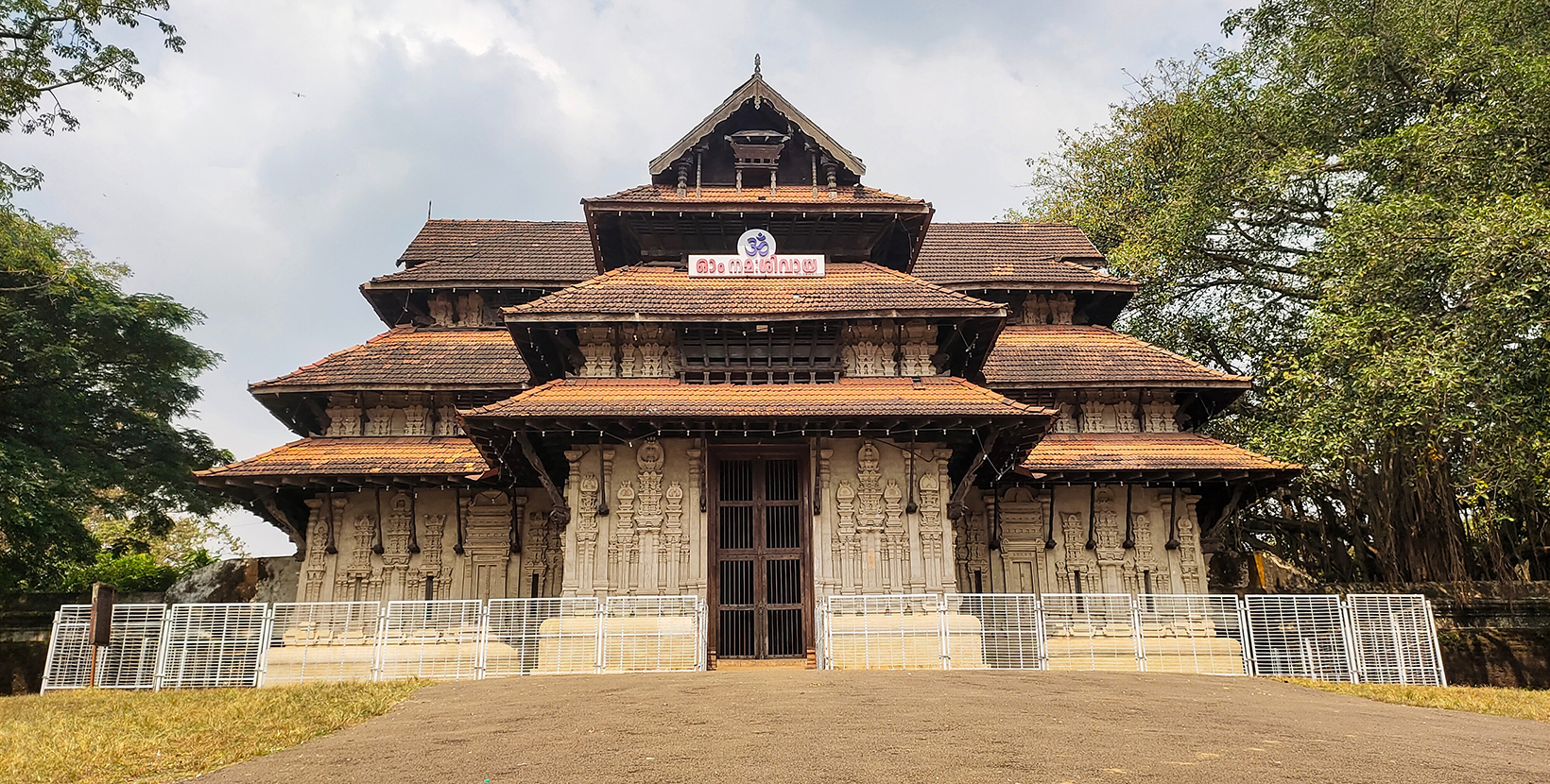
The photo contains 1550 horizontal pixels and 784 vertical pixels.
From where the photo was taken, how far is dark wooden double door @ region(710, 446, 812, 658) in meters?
14.0

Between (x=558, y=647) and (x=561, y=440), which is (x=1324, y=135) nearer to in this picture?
(x=561, y=440)

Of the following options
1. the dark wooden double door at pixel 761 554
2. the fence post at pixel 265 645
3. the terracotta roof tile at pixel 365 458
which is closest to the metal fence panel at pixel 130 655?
the fence post at pixel 265 645

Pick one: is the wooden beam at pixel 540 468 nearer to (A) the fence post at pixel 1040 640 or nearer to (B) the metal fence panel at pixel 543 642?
(B) the metal fence panel at pixel 543 642

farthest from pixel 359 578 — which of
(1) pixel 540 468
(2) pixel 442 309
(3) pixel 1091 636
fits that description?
(3) pixel 1091 636

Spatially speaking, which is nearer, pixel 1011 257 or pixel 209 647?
pixel 209 647

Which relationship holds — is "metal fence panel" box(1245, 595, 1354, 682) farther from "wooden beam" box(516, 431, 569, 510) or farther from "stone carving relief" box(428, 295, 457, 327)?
"stone carving relief" box(428, 295, 457, 327)

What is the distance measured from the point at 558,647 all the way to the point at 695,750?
627cm

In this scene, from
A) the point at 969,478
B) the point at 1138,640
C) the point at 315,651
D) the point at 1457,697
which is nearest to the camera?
the point at 1457,697

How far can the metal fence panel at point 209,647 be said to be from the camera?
499 inches

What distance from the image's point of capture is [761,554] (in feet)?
46.9

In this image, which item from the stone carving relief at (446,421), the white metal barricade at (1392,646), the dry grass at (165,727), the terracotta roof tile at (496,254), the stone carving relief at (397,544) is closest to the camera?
the dry grass at (165,727)

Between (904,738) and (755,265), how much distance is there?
10.6 meters

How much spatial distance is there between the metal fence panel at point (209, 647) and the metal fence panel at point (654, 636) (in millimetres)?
4592

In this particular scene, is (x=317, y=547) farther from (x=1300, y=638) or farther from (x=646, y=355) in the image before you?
(x=1300, y=638)
